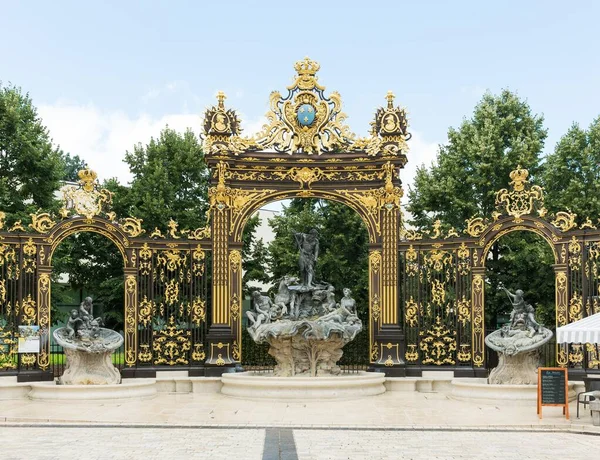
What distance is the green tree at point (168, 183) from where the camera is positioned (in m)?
29.8

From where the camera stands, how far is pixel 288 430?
14.1 metres

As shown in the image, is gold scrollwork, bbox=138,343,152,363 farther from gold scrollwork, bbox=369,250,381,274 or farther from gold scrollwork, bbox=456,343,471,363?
gold scrollwork, bbox=456,343,471,363

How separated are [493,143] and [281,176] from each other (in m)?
8.76

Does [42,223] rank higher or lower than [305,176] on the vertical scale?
lower

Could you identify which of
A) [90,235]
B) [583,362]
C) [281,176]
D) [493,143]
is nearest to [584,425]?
[583,362]

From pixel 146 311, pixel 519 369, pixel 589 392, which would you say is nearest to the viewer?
pixel 589 392

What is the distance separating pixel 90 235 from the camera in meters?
30.3

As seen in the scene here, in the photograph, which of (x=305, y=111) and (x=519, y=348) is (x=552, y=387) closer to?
(x=519, y=348)

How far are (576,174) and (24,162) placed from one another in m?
17.2

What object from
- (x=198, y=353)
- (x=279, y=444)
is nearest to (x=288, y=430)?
(x=279, y=444)

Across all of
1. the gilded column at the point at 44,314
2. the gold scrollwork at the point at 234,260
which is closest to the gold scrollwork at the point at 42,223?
the gilded column at the point at 44,314

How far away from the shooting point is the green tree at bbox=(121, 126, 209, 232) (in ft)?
97.9

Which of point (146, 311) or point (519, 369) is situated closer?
point (519, 369)

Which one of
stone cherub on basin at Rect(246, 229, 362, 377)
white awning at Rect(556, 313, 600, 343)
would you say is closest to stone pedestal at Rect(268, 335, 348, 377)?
stone cherub on basin at Rect(246, 229, 362, 377)
